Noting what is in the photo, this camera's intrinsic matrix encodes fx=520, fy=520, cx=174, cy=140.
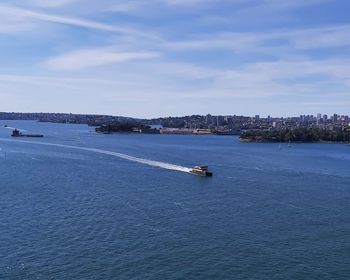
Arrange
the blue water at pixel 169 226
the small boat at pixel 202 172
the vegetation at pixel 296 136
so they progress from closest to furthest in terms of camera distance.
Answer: the blue water at pixel 169 226 < the small boat at pixel 202 172 < the vegetation at pixel 296 136

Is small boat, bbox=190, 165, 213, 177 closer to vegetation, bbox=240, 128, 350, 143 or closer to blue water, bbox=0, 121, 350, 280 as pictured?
blue water, bbox=0, 121, 350, 280

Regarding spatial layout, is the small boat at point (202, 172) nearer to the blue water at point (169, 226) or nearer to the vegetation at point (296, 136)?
the blue water at point (169, 226)

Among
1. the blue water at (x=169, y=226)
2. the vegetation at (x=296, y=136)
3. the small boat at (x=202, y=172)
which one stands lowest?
the blue water at (x=169, y=226)

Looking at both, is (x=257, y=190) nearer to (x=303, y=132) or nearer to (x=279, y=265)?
(x=279, y=265)

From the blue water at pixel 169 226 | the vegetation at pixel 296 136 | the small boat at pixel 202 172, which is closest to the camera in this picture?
the blue water at pixel 169 226

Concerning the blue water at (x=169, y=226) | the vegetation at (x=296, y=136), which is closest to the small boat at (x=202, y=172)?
the blue water at (x=169, y=226)

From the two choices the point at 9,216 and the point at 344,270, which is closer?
the point at 344,270

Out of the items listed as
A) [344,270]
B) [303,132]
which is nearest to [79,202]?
[344,270]

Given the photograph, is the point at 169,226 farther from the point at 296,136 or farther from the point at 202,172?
the point at 296,136
